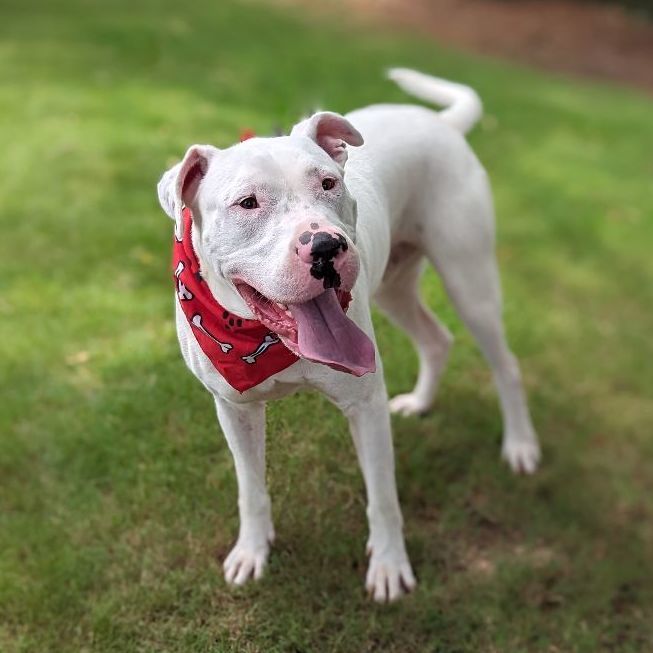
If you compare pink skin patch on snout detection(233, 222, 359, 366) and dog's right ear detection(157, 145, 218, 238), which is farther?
dog's right ear detection(157, 145, 218, 238)

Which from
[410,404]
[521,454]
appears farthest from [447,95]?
[521,454]

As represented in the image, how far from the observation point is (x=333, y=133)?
2771mm

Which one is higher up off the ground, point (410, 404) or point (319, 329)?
point (319, 329)

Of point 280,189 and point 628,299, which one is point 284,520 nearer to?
point 280,189

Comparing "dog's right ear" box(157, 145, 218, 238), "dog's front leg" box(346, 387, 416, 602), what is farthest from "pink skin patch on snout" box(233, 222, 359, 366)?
"dog's front leg" box(346, 387, 416, 602)

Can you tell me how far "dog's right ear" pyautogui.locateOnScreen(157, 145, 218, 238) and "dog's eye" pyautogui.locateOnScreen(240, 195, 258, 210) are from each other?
220 millimetres

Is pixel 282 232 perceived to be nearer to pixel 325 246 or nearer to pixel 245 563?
pixel 325 246

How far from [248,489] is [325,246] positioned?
4.63 ft

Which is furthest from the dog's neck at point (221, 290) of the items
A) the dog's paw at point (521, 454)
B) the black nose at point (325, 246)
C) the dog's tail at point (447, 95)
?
the dog's paw at point (521, 454)

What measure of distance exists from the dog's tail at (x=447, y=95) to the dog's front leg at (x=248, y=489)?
1787mm

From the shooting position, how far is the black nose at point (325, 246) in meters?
2.26

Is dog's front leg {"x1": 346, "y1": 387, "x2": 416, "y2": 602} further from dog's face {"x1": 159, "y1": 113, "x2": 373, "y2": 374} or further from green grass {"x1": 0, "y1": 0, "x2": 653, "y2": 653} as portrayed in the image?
dog's face {"x1": 159, "y1": 113, "x2": 373, "y2": 374}

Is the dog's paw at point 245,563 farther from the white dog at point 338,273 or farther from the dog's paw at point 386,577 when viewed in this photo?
the dog's paw at point 386,577

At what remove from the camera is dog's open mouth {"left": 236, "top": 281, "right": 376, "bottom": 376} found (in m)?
2.40
